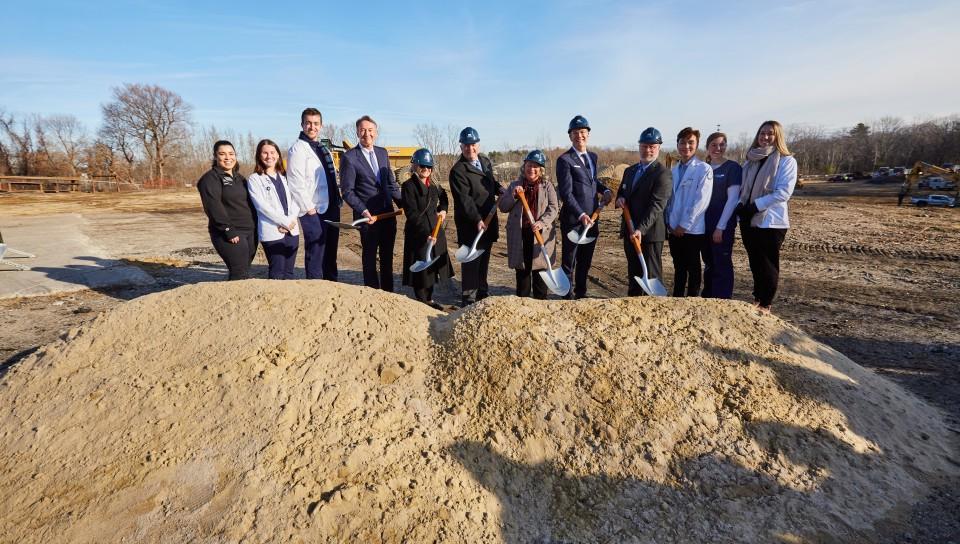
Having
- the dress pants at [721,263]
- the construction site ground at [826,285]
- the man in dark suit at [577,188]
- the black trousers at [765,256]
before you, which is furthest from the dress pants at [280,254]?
the black trousers at [765,256]

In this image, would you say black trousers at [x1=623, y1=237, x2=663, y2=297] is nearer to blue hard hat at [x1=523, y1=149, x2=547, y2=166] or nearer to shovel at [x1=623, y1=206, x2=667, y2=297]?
shovel at [x1=623, y1=206, x2=667, y2=297]

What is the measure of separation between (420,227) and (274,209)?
135cm

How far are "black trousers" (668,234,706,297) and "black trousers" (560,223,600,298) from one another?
0.75 metres

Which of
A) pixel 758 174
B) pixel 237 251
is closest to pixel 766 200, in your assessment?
pixel 758 174

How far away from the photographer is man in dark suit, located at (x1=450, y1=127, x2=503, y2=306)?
468cm

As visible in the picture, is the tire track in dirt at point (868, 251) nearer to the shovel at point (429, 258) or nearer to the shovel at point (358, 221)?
the shovel at point (429, 258)

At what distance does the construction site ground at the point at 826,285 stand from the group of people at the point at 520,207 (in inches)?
44.3

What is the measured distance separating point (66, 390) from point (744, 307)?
4090mm

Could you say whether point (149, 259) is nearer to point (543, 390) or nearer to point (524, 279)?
point (524, 279)

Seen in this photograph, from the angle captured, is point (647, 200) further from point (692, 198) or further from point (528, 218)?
point (528, 218)

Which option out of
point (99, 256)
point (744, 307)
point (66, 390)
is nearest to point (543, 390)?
point (744, 307)

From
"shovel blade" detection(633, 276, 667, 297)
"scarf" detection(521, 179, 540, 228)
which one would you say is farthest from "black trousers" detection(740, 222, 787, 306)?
"scarf" detection(521, 179, 540, 228)

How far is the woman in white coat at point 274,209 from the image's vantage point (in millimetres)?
4316

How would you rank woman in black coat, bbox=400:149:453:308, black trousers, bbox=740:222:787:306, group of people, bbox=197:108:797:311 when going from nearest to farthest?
1. black trousers, bbox=740:222:787:306
2. group of people, bbox=197:108:797:311
3. woman in black coat, bbox=400:149:453:308
